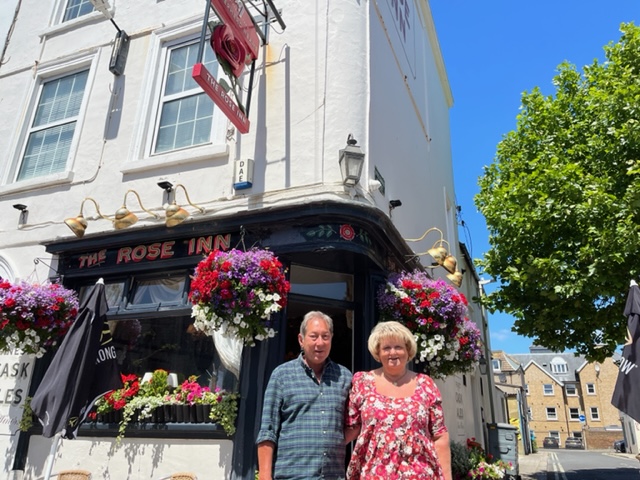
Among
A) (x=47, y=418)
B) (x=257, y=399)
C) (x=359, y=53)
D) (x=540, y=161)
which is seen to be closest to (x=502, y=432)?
(x=540, y=161)

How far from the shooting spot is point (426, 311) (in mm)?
5930

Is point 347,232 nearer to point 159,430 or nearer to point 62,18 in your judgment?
point 159,430

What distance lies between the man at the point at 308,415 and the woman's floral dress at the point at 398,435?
0.49ft

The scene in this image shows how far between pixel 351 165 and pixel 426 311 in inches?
79.9

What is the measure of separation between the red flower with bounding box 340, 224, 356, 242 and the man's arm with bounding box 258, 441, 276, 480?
9.61ft

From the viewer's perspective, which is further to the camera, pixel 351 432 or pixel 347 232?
pixel 347 232

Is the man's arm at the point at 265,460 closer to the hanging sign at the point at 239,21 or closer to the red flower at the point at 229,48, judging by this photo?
the red flower at the point at 229,48

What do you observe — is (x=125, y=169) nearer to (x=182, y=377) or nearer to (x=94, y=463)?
(x=182, y=377)

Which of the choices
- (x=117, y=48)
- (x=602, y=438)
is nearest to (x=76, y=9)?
(x=117, y=48)

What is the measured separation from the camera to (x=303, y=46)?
6.73m

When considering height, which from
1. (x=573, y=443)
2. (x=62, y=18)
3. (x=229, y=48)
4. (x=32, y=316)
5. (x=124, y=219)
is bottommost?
(x=573, y=443)

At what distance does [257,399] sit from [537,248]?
761cm

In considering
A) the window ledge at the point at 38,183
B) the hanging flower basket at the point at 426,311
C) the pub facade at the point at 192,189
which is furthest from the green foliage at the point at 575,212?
the window ledge at the point at 38,183

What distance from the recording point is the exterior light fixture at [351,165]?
18.4 ft
